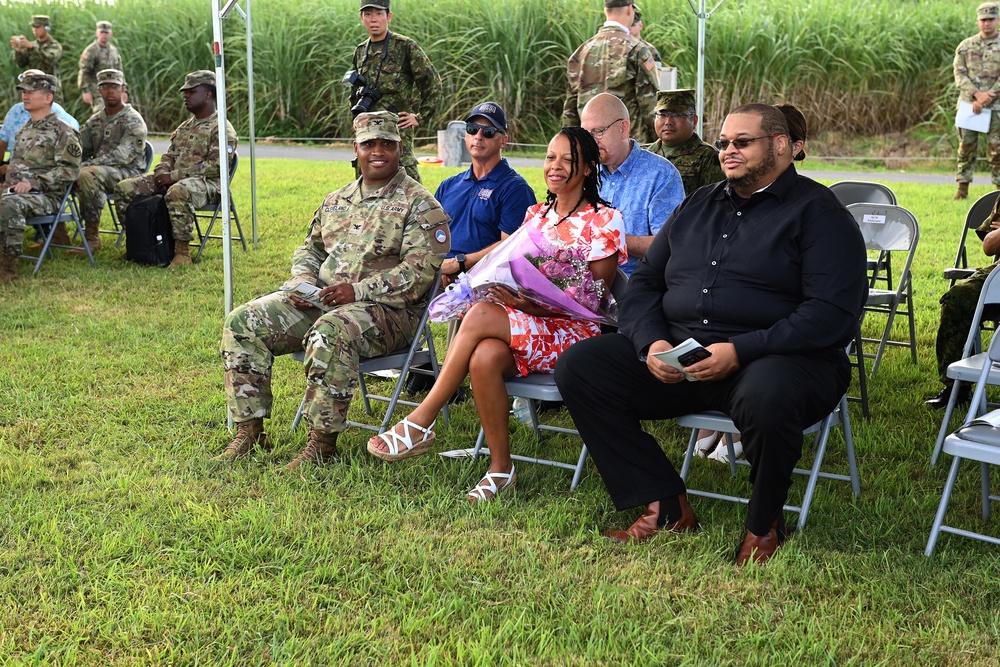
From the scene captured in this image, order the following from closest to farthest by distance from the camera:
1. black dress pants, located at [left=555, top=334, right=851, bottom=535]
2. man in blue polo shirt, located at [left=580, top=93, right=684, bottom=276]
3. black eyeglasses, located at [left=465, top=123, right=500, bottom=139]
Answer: black dress pants, located at [left=555, top=334, right=851, bottom=535], man in blue polo shirt, located at [left=580, top=93, right=684, bottom=276], black eyeglasses, located at [left=465, top=123, right=500, bottom=139]

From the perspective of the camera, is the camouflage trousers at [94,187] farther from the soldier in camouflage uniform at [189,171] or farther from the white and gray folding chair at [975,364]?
the white and gray folding chair at [975,364]

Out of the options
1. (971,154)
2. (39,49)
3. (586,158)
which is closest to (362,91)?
(586,158)

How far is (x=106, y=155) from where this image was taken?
32.4ft

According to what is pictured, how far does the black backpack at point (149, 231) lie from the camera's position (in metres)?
9.12

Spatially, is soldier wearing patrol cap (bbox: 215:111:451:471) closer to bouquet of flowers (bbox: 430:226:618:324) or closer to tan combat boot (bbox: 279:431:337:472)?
tan combat boot (bbox: 279:431:337:472)

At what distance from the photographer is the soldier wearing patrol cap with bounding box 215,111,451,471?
15.1 ft

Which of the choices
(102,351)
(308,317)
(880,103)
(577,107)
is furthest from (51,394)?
(880,103)

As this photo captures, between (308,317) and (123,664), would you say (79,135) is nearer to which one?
(308,317)

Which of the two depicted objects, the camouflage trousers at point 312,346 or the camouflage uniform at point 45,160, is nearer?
the camouflage trousers at point 312,346

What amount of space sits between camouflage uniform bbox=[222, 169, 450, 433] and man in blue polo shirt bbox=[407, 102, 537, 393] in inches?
21.8

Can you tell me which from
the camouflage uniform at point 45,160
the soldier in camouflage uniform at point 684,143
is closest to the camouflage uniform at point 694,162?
the soldier in camouflage uniform at point 684,143

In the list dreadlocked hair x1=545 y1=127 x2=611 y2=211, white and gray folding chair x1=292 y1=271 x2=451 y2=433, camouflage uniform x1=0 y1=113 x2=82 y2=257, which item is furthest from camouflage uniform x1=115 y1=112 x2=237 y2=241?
dreadlocked hair x1=545 y1=127 x2=611 y2=211

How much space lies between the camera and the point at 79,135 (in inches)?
394

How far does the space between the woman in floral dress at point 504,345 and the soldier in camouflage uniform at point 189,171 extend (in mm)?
5364
